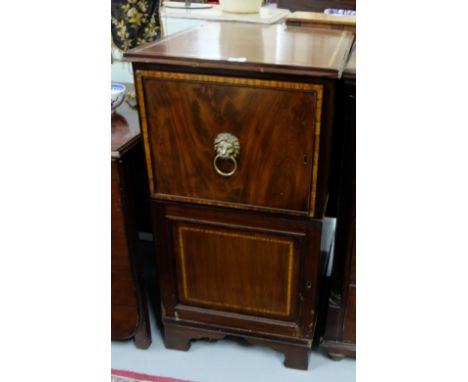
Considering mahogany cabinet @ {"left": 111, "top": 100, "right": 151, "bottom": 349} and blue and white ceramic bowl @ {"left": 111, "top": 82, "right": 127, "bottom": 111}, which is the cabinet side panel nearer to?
mahogany cabinet @ {"left": 111, "top": 100, "right": 151, "bottom": 349}

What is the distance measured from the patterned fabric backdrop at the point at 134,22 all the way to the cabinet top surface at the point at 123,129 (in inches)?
6.6

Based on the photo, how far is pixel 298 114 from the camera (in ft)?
2.84

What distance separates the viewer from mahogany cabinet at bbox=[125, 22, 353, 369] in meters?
0.87

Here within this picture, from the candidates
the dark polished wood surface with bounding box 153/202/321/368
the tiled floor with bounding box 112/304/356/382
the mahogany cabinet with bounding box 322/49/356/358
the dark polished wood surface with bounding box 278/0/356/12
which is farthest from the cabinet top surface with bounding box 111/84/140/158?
the dark polished wood surface with bounding box 278/0/356/12

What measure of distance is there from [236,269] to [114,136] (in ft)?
1.36

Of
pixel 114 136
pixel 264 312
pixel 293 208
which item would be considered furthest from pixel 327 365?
pixel 114 136

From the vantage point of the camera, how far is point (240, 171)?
3.10 ft

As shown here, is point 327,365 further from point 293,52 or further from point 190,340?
point 293,52

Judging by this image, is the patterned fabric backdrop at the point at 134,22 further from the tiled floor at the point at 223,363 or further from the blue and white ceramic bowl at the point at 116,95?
the tiled floor at the point at 223,363

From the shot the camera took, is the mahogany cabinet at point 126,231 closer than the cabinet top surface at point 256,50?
No

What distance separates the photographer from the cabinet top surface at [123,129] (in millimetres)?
992

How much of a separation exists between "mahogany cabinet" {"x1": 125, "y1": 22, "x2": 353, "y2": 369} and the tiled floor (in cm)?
6

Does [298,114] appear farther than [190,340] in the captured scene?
No

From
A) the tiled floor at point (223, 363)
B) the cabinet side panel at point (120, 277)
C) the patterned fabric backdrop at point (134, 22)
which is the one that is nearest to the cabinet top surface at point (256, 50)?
the patterned fabric backdrop at point (134, 22)
